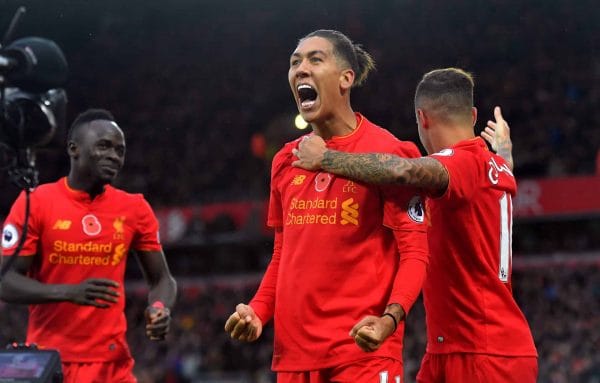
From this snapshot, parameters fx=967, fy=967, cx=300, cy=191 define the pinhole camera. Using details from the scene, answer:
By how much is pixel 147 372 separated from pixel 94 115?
40.1 ft

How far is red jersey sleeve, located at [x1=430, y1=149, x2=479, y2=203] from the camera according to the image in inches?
143

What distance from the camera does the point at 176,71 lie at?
74.8 ft

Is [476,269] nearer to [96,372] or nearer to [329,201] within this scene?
[329,201]

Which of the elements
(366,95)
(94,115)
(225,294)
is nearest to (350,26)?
(366,95)

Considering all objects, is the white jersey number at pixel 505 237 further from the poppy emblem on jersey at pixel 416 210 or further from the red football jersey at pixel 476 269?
the poppy emblem on jersey at pixel 416 210

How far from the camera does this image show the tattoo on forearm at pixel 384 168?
3424 millimetres

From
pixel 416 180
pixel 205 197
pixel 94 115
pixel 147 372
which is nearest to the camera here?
pixel 416 180

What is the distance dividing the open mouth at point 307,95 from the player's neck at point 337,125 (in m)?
0.09

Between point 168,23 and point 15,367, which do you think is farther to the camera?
point 168,23

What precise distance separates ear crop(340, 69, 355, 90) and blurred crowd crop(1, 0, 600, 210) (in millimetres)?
13475

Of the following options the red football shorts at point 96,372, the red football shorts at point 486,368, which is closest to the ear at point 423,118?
the red football shorts at point 486,368

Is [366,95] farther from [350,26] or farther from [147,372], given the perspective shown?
[147,372]

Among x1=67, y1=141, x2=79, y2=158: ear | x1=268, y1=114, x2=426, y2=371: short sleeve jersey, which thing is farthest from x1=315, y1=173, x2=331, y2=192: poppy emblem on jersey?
x1=67, y1=141, x2=79, y2=158: ear

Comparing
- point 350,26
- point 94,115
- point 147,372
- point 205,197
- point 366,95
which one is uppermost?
point 350,26
